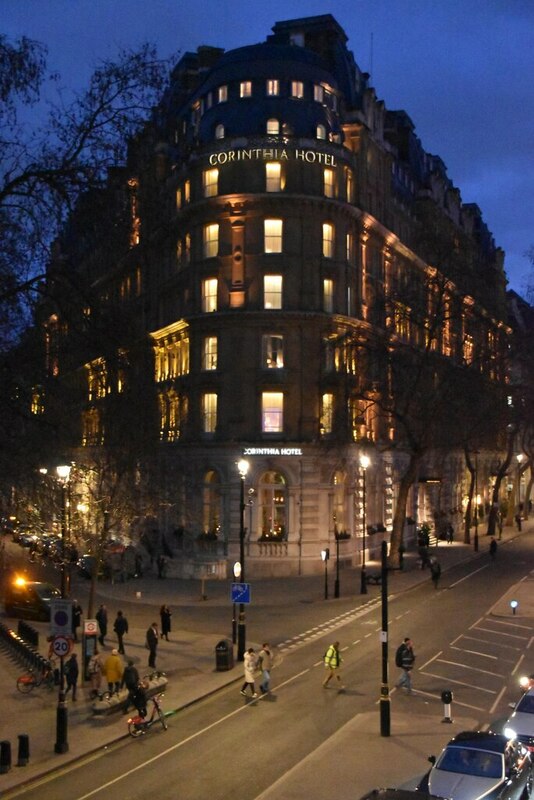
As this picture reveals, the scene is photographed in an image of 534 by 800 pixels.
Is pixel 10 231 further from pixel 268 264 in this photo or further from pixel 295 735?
pixel 268 264

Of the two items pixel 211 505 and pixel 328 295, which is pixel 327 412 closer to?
pixel 328 295

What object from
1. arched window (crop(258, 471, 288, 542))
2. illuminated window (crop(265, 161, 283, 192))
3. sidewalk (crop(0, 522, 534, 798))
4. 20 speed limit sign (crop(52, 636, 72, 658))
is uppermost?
illuminated window (crop(265, 161, 283, 192))

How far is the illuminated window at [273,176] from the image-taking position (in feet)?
184

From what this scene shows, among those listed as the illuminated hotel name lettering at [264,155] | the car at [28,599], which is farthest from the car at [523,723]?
the illuminated hotel name lettering at [264,155]

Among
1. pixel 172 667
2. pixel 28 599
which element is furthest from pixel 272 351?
pixel 172 667

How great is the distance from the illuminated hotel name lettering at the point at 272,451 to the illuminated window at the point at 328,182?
16574 millimetres

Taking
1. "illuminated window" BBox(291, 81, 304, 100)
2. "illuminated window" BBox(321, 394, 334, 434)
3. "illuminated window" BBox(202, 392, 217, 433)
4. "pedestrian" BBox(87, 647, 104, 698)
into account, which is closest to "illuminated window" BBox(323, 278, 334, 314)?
"illuminated window" BBox(321, 394, 334, 434)

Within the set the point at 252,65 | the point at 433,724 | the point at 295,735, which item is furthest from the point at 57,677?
the point at 252,65

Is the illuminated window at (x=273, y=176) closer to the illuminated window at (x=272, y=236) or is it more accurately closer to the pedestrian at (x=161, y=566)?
the illuminated window at (x=272, y=236)

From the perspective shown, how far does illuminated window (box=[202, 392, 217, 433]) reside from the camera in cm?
5619

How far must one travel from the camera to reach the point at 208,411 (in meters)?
56.5

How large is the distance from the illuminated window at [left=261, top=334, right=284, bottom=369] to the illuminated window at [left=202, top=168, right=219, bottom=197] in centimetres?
1002

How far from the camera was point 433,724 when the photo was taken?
22.3 m

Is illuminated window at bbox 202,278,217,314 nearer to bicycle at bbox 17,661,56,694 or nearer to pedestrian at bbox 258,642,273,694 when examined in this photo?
bicycle at bbox 17,661,56,694
